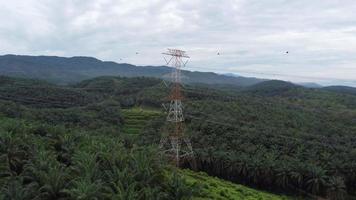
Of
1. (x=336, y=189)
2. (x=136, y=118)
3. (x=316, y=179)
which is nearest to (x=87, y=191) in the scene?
(x=316, y=179)

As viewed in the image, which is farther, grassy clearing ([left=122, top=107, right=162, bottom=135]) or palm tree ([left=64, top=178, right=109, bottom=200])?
grassy clearing ([left=122, top=107, right=162, bottom=135])

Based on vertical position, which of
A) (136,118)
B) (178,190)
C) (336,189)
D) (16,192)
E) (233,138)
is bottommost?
(336,189)

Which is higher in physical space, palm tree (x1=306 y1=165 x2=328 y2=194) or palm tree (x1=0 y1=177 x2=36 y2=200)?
palm tree (x1=0 y1=177 x2=36 y2=200)

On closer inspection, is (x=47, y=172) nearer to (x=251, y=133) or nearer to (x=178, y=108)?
(x=178, y=108)

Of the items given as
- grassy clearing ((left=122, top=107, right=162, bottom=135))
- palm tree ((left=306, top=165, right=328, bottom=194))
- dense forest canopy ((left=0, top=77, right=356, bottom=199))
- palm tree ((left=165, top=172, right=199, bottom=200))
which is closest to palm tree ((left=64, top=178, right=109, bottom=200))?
dense forest canopy ((left=0, top=77, right=356, bottom=199))

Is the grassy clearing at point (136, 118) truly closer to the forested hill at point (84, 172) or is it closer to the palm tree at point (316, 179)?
the forested hill at point (84, 172)

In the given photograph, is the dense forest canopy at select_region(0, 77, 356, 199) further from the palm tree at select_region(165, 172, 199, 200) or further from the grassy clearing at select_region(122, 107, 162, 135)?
the palm tree at select_region(165, 172, 199, 200)

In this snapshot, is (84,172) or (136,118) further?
(136,118)

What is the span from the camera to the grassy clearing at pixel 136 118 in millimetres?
129000

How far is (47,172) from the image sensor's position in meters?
46.1

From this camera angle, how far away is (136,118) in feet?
460

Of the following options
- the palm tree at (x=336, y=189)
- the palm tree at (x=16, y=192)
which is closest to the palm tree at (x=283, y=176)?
the palm tree at (x=336, y=189)

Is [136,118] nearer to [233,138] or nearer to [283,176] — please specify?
[233,138]

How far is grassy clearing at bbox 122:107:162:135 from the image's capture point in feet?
423
